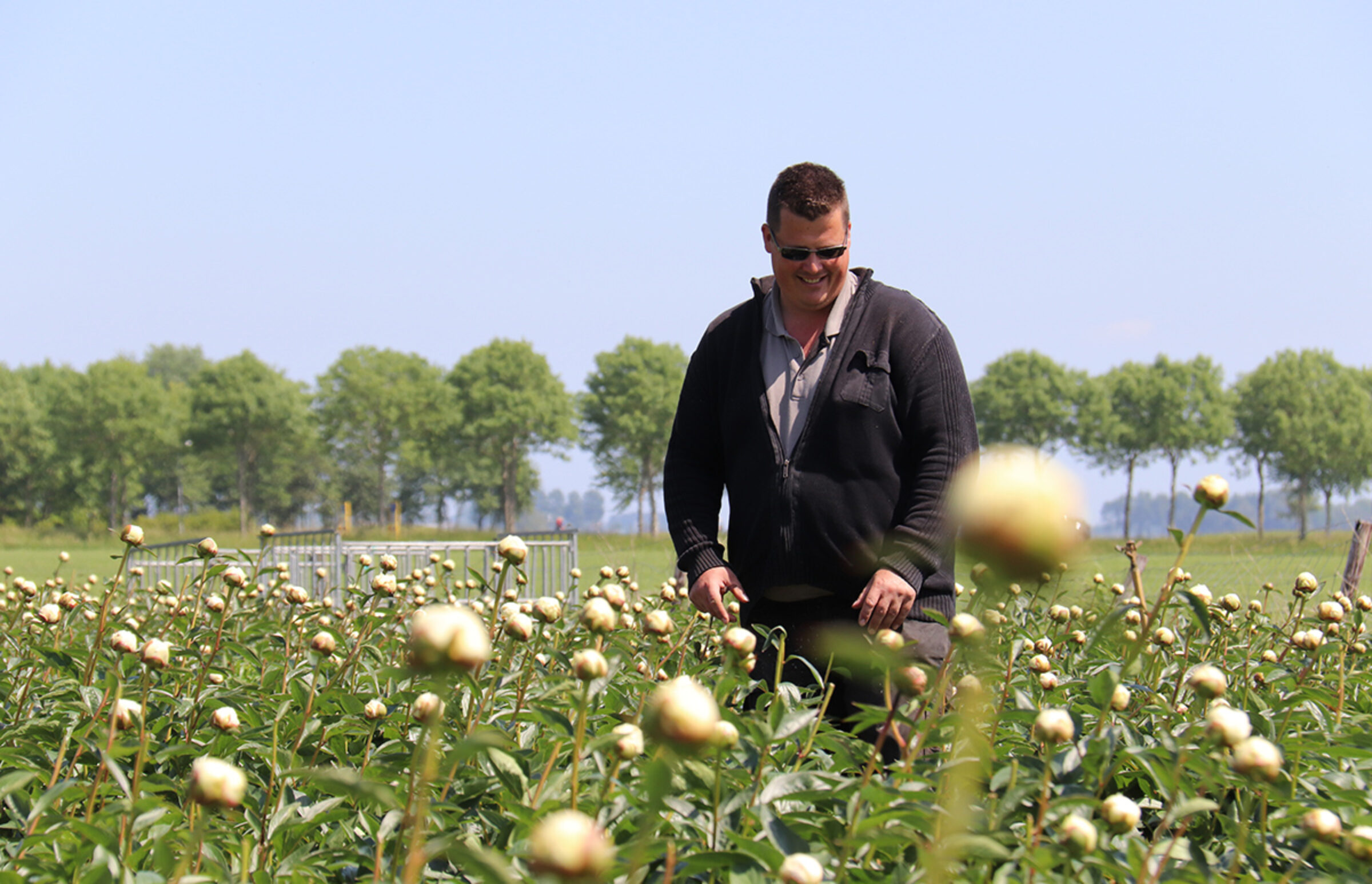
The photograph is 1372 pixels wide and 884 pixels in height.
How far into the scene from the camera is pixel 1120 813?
1.16 metres

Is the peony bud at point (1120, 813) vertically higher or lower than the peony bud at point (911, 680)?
lower

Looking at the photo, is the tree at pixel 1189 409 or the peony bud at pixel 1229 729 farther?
the tree at pixel 1189 409

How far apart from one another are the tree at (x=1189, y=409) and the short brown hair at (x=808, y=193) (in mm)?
47826

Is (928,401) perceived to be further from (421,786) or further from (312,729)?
(421,786)

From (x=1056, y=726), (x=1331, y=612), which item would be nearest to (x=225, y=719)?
(x=1056, y=726)

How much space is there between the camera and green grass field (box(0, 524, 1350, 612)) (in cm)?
576

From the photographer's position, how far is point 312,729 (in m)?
2.01

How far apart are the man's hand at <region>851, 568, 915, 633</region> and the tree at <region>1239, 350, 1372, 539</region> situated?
4963 cm

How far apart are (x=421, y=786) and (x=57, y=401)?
5545cm

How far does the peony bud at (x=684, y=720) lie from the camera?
729 mm

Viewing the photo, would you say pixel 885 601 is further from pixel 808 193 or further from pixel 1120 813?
pixel 1120 813

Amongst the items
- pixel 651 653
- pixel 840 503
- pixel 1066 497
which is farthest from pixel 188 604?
pixel 1066 497

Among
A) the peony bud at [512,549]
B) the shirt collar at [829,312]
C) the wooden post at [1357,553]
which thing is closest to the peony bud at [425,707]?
the peony bud at [512,549]

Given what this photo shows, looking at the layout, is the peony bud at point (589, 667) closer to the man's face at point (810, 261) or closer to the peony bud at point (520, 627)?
the peony bud at point (520, 627)
